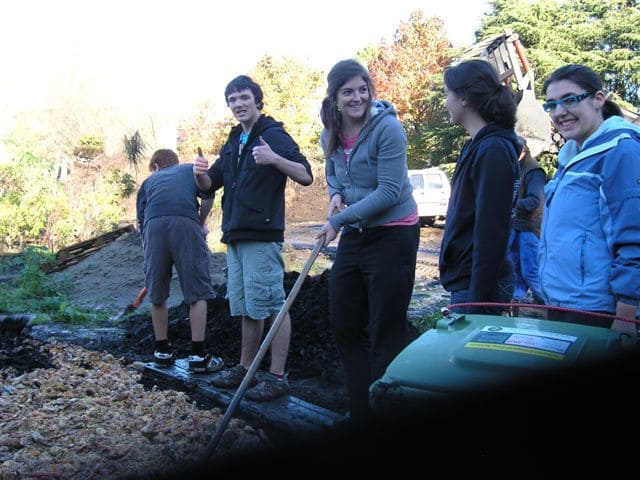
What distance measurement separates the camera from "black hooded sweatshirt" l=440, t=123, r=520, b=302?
2609 millimetres

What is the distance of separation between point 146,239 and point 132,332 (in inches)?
69.9

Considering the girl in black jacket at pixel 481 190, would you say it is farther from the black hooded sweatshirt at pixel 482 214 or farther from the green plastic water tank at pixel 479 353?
the green plastic water tank at pixel 479 353

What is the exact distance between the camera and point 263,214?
4211mm

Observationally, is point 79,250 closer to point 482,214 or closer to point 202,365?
point 202,365

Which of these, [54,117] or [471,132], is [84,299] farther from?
[54,117]

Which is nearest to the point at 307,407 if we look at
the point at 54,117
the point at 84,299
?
the point at 84,299

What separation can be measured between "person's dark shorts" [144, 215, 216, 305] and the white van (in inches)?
599

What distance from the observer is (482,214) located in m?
2.63

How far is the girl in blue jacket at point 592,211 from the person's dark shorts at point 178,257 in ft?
10.1

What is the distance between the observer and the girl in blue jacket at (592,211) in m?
2.13

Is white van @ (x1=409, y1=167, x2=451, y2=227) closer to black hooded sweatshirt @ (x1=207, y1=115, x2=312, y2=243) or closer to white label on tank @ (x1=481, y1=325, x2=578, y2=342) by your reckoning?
black hooded sweatshirt @ (x1=207, y1=115, x2=312, y2=243)

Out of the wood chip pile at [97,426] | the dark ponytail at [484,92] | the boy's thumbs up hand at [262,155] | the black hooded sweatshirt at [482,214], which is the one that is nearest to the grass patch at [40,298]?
the wood chip pile at [97,426]

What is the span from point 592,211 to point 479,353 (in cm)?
95

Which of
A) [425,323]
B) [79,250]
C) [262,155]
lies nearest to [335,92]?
[262,155]
